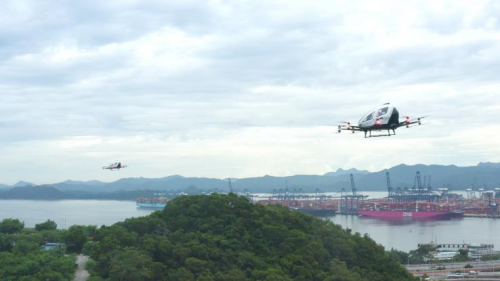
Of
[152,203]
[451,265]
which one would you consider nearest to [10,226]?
[451,265]

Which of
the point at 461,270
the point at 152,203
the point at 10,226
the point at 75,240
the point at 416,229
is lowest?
the point at 461,270

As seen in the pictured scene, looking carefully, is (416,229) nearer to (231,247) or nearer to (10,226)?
(231,247)

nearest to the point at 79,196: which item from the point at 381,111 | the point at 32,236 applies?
the point at 32,236

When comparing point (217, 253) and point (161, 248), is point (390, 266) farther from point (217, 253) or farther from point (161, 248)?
point (161, 248)

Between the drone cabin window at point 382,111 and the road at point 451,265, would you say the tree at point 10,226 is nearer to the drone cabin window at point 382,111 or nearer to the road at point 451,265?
the drone cabin window at point 382,111

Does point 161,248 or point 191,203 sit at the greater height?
point 191,203

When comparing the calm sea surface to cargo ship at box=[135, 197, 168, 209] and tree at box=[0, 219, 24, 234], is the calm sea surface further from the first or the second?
tree at box=[0, 219, 24, 234]
